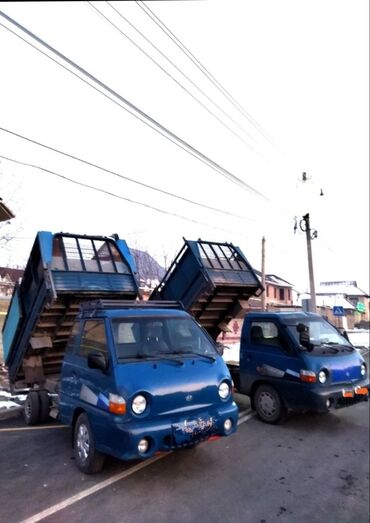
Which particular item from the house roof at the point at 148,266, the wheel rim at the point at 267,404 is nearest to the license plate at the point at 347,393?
the wheel rim at the point at 267,404

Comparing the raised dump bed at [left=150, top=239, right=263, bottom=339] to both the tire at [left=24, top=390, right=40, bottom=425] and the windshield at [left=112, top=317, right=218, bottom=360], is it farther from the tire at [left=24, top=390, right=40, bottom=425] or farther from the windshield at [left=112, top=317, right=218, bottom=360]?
the tire at [left=24, top=390, right=40, bottom=425]

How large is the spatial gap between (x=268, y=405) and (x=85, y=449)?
360 centimetres

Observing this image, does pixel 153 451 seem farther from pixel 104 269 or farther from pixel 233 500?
pixel 104 269

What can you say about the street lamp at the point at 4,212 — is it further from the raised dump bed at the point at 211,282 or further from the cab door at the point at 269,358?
the cab door at the point at 269,358

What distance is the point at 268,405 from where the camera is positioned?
722 centimetres

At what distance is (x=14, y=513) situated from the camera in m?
3.90

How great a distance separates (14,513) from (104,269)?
4.38 m

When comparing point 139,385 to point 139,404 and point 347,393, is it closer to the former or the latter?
point 139,404

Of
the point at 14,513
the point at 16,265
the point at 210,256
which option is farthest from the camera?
the point at 16,265

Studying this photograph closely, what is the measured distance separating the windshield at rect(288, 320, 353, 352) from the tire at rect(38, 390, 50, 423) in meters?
4.37

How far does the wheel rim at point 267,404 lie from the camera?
7.14m

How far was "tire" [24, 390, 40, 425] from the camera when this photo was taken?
6.80 metres

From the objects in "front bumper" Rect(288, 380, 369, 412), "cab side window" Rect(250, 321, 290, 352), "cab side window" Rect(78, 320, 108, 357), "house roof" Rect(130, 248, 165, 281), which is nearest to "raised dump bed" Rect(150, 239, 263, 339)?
"cab side window" Rect(250, 321, 290, 352)

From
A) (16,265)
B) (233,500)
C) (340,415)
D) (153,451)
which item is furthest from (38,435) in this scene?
(16,265)
